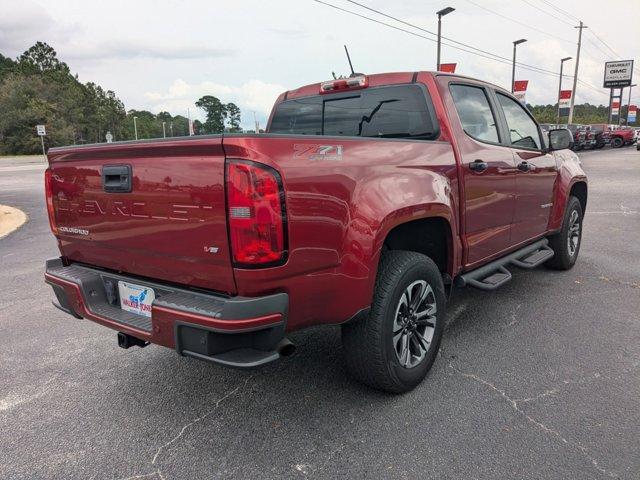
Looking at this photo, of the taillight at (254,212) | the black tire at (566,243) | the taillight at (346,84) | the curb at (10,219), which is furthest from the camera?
the curb at (10,219)

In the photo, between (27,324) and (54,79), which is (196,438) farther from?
(54,79)


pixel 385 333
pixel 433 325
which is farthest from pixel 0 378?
pixel 433 325

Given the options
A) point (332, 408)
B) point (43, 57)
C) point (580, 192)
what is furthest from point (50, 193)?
point (43, 57)

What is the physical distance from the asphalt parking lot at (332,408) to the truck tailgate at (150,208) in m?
0.87

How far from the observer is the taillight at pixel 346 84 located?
12.0ft

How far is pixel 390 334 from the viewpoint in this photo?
8.86 ft

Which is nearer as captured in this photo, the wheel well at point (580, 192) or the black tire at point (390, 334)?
the black tire at point (390, 334)

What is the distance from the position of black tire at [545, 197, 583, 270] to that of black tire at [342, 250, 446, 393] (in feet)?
9.43

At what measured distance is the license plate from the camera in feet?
8.27

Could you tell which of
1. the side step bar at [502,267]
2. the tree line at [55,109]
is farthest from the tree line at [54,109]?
the side step bar at [502,267]

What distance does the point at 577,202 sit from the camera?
18.0 ft

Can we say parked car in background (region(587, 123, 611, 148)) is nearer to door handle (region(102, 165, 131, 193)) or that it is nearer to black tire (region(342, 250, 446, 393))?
black tire (region(342, 250, 446, 393))

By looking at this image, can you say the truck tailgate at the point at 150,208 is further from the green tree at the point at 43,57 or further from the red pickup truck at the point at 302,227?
the green tree at the point at 43,57

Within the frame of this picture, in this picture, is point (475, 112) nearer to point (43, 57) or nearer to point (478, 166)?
point (478, 166)
